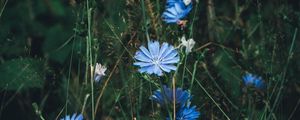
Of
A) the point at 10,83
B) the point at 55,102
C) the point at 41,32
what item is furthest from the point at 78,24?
the point at 41,32

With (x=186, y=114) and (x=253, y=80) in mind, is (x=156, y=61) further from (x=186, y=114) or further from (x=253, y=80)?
(x=253, y=80)

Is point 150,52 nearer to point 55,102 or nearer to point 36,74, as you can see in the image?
point 36,74

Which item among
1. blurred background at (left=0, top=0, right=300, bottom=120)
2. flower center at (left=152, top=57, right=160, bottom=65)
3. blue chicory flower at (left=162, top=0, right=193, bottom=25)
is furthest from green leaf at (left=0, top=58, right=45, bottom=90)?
flower center at (left=152, top=57, right=160, bottom=65)

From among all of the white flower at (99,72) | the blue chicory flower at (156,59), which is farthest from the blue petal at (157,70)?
the white flower at (99,72)

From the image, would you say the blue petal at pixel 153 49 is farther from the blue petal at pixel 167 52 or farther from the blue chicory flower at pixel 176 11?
the blue chicory flower at pixel 176 11

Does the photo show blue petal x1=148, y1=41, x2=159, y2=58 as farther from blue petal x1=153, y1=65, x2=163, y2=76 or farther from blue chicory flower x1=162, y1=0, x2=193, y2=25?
blue chicory flower x1=162, y1=0, x2=193, y2=25

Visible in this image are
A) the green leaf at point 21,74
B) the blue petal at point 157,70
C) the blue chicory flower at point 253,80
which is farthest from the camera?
the blue chicory flower at point 253,80
